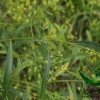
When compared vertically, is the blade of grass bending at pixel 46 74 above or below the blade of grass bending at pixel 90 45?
below

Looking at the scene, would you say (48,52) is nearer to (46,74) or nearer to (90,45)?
(46,74)

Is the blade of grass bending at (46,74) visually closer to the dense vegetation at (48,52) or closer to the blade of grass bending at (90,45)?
the dense vegetation at (48,52)

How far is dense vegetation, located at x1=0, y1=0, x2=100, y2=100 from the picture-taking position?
1582 mm

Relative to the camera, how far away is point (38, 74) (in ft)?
5.55

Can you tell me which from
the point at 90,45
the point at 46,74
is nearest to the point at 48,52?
the point at 46,74

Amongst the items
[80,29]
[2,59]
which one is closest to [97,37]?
[80,29]

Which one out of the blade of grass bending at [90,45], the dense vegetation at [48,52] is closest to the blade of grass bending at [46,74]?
the dense vegetation at [48,52]

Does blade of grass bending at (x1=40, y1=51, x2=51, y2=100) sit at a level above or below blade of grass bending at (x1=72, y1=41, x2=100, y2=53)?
below

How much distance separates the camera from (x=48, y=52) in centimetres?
158

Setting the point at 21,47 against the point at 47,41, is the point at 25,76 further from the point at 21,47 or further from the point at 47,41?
the point at 47,41

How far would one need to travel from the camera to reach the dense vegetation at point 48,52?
5.19 ft

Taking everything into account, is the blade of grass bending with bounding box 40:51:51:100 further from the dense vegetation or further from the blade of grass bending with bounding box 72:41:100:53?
the blade of grass bending with bounding box 72:41:100:53

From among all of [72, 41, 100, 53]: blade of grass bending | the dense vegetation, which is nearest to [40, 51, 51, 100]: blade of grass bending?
the dense vegetation

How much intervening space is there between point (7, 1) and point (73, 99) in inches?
35.8
